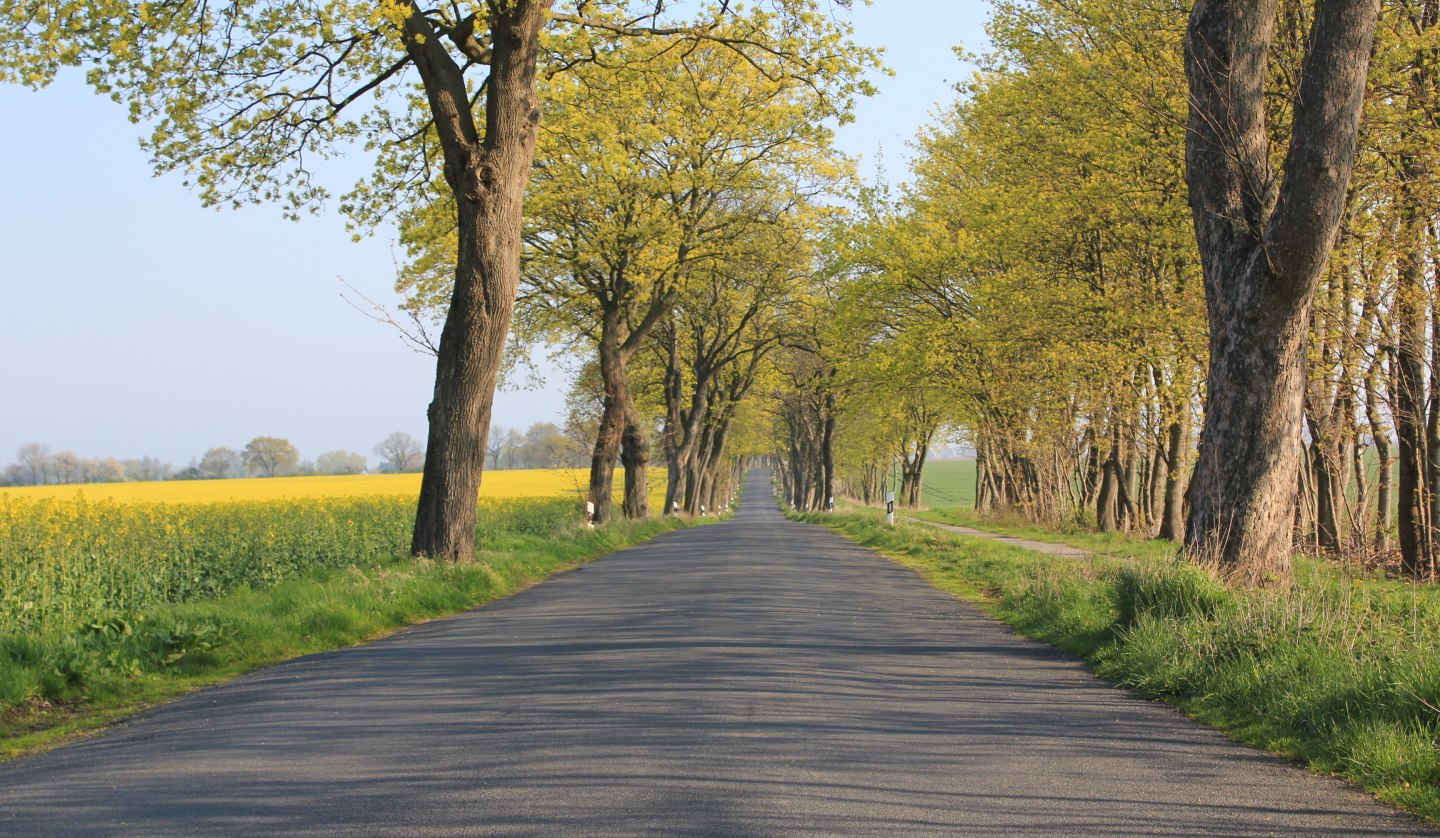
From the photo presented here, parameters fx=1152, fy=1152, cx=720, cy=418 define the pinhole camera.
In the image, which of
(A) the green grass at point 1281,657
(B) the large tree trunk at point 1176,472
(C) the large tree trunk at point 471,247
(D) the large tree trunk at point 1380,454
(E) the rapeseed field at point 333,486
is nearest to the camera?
(A) the green grass at point 1281,657

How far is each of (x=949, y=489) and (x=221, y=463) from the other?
2942 inches

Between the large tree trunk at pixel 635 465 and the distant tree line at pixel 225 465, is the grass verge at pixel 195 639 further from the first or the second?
the distant tree line at pixel 225 465

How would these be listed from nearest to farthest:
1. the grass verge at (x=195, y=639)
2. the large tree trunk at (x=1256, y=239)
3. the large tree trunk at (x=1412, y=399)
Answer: the grass verge at (x=195, y=639)
the large tree trunk at (x=1256, y=239)
the large tree trunk at (x=1412, y=399)

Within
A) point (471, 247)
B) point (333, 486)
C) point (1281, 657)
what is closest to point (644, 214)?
point (471, 247)

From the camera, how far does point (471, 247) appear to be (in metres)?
15.3

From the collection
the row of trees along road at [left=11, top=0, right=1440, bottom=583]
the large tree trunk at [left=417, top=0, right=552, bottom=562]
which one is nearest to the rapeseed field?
the row of trees along road at [left=11, top=0, right=1440, bottom=583]

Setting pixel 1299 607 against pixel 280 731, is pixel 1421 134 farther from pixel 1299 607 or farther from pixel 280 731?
pixel 280 731

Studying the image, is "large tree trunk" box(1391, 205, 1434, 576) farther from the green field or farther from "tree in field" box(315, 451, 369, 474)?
"tree in field" box(315, 451, 369, 474)

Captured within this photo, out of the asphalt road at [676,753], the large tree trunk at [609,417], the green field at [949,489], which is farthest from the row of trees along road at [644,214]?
the green field at [949,489]

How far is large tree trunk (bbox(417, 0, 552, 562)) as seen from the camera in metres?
15.3

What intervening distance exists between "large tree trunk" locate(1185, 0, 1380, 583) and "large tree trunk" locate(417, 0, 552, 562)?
337 inches

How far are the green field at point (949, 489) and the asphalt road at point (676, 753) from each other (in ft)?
219

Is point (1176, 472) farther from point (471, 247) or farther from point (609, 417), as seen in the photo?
point (471, 247)

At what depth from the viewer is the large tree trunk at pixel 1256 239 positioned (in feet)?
31.0
